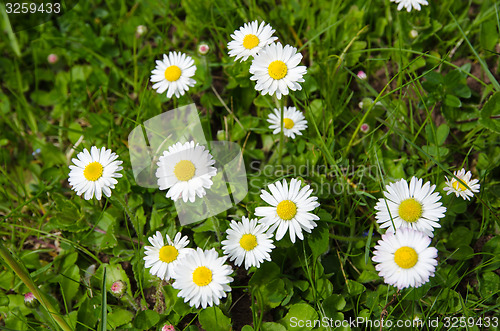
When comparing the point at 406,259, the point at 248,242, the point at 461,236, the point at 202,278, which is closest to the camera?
the point at 406,259

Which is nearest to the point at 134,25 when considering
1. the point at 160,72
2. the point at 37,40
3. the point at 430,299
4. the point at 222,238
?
the point at 37,40

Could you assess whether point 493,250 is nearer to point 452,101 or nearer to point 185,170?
point 452,101

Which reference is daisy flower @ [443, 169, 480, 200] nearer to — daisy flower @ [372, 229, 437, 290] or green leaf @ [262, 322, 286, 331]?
daisy flower @ [372, 229, 437, 290]

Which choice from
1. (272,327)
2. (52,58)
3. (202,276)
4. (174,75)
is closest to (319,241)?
(272,327)

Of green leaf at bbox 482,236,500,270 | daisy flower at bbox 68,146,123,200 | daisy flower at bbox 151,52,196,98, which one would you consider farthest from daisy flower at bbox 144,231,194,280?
green leaf at bbox 482,236,500,270

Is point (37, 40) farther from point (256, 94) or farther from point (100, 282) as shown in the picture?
point (100, 282)
